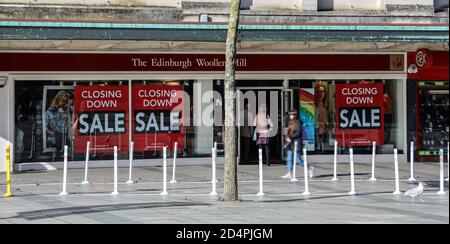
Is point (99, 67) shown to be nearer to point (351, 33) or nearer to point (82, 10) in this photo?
point (82, 10)

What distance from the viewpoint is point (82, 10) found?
78.5 ft

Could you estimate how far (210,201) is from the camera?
16.3 m

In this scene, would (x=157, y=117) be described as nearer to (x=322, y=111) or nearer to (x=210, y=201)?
(x=322, y=111)

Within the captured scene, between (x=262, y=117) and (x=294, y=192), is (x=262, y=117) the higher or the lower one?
the higher one

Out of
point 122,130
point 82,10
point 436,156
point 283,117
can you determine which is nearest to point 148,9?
point 82,10

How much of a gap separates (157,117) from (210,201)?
9.27 metres

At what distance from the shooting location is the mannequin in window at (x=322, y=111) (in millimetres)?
26359

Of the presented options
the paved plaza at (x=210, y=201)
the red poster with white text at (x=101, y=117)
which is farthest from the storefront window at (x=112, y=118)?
the paved plaza at (x=210, y=201)

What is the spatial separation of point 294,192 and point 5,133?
934 cm

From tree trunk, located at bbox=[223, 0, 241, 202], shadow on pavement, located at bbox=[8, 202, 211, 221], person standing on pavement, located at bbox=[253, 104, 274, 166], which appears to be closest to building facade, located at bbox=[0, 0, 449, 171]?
person standing on pavement, located at bbox=[253, 104, 274, 166]

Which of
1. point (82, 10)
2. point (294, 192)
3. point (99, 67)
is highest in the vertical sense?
point (82, 10)

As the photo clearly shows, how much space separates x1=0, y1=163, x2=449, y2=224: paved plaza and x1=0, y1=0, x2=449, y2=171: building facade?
1676 mm

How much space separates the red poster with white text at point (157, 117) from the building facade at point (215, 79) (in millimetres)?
30

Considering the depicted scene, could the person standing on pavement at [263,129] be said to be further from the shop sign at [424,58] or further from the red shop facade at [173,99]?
the shop sign at [424,58]
